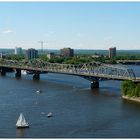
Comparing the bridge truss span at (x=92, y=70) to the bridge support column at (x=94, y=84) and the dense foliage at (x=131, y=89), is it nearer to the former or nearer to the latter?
the bridge support column at (x=94, y=84)

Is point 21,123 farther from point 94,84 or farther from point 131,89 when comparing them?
point 94,84

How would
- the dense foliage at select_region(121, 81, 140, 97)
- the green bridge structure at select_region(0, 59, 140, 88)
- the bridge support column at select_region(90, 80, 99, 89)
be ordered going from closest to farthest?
the dense foliage at select_region(121, 81, 140, 97) < the green bridge structure at select_region(0, 59, 140, 88) < the bridge support column at select_region(90, 80, 99, 89)

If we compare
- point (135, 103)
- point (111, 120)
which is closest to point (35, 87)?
point (135, 103)

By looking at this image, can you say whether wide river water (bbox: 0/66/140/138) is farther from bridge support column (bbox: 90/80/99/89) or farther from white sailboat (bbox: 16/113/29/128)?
bridge support column (bbox: 90/80/99/89)

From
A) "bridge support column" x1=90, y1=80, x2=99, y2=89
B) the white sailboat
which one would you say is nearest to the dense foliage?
"bridge support column" x1=90, y1=80, x2=99, y2=89

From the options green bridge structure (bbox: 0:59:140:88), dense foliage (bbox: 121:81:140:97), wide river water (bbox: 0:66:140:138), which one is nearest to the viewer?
wide river water (bbox: 0:66:140:138)

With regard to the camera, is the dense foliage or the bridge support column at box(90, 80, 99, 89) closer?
the dense foliage
